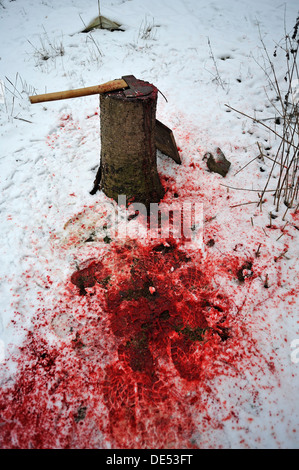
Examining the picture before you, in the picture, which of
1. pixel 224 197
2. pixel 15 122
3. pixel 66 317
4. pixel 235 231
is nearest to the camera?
pixel 66 317

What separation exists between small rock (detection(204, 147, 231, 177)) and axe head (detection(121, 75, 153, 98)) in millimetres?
1082

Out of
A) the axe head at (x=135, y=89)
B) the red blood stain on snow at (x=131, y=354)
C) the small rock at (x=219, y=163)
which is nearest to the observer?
the red blood stain on snow at (x=131, y=354)

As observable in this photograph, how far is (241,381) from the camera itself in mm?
1747

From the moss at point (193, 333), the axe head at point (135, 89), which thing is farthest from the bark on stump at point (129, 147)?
the moss at point (193, 333)

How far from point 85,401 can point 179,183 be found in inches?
80.8

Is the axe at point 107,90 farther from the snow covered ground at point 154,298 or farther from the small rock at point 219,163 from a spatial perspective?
the small rock at point 219,163

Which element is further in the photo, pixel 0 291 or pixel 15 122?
pixel 15 122

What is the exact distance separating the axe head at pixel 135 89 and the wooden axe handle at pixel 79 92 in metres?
0.05

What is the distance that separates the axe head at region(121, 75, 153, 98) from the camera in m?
2.04

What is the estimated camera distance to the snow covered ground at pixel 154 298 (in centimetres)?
163

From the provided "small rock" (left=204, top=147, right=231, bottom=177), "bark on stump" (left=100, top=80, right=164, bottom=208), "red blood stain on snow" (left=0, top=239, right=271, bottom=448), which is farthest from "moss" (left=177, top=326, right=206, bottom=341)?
"small rock" (left=204, top=147, right=231, bottom=177)

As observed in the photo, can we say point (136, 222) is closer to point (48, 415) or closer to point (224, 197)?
point (224, 197)
